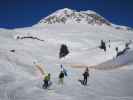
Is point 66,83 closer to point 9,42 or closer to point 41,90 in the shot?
point 41,90

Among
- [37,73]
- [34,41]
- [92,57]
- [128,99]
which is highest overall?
[34,41]

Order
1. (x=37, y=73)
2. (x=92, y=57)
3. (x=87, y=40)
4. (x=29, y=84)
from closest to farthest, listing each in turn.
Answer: (x=29, y=84)
(x=37, y=73)
(x=92, y=57)
(x=87, y=40)

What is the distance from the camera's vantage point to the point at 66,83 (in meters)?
41.3

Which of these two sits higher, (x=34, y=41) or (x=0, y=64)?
(x=34, y=41)

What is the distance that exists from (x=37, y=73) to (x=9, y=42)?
68.7 metres

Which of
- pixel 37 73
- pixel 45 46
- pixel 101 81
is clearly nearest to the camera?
pixel 101 81

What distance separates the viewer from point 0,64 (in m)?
64.7

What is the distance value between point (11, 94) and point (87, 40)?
135079 millimetres

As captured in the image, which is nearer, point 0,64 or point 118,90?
point 118,90

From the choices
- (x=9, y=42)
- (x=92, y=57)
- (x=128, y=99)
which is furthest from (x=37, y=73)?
(x=9, y=42)

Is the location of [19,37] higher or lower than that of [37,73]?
higher

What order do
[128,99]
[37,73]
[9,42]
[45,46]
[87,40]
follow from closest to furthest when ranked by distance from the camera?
1. [128,99]
2. [37,73]
3. [9,42]
4. [45,46]
5. [87,40]

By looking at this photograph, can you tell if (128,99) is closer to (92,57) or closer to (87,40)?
(92,57)

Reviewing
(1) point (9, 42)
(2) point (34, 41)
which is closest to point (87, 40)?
(2) point (34, 41)
